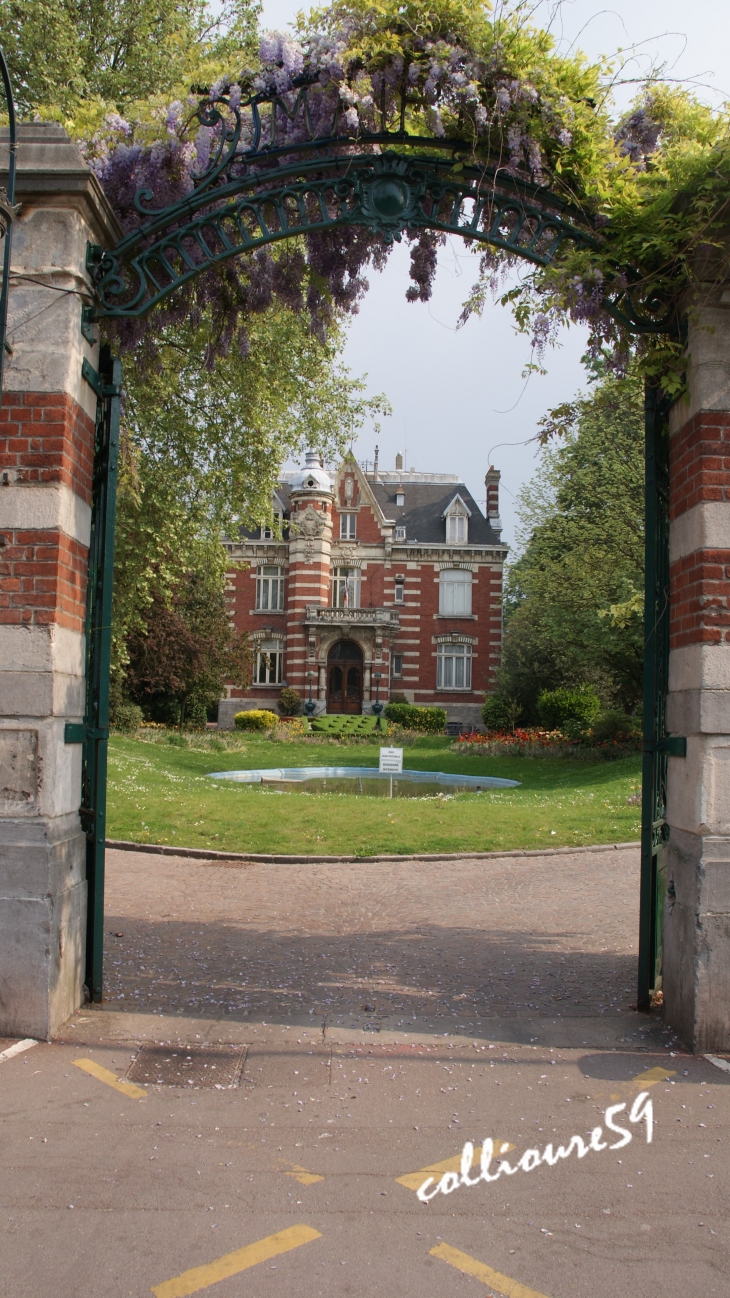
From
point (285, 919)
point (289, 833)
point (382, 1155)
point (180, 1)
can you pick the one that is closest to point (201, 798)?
point (289, 833)

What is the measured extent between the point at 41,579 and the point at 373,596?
3995 centimetres

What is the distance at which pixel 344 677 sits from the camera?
142 ft

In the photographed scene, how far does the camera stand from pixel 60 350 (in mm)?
4973

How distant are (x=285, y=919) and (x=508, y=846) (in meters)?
4.67

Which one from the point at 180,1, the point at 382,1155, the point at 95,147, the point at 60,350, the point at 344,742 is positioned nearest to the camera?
the point at 382,1155

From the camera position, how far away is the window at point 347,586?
44.8 meters

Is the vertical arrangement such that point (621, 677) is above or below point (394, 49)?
below

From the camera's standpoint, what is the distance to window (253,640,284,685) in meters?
43.8

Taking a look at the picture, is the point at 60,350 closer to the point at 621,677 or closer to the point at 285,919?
the point at 285,919

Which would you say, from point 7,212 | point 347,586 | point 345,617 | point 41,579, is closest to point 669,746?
point 41,579

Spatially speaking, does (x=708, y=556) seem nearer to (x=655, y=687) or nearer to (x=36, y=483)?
(x=655, y=687)

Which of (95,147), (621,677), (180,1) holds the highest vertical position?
(180,1)

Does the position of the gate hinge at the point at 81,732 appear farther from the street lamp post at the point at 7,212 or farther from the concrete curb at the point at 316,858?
the concrete curb at the point at 316,858

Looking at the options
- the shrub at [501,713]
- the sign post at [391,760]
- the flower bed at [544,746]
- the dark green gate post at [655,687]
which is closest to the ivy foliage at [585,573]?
the shrub at [501,713]
